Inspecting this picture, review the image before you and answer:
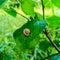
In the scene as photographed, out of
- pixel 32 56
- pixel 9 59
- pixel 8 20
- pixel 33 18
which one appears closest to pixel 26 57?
pixel 32 56

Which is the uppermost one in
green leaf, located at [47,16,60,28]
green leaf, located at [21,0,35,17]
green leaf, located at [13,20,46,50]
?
green leaf, located at [21,0,35,17]

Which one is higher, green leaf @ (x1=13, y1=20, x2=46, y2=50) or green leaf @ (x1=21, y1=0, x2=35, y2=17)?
green leaf @ (x1=21, y1=0, x2=35, y2=17)

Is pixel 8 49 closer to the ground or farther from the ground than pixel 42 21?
closer to the ground

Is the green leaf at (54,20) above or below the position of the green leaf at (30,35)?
above

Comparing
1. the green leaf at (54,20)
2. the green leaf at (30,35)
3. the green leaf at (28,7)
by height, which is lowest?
the green leaf at (30,35)

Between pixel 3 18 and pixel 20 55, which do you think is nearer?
pixel 20 55

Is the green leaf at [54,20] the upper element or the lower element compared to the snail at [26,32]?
upper

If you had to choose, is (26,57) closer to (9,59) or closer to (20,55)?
(20,55)

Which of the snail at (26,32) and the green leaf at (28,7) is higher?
the green leaf at (28,7)
